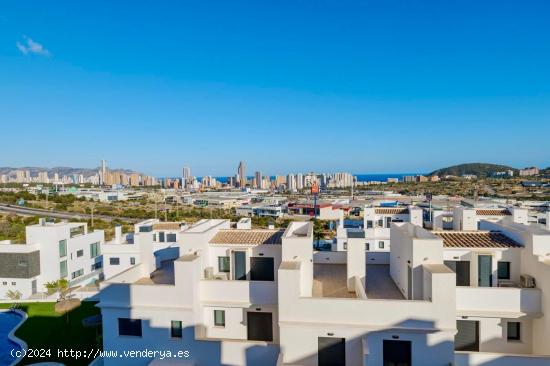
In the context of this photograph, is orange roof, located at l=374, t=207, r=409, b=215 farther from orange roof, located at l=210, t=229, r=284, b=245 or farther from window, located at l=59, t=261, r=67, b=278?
window, located at l=59, t=261, r=67, b=278

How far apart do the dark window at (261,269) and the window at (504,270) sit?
7258 millimetres

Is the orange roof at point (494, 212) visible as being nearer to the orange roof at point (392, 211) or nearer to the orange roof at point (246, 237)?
the orange roof at point (392, 211)

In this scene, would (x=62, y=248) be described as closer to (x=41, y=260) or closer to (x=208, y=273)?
(x=41, y=260)

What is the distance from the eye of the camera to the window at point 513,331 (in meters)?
8.73

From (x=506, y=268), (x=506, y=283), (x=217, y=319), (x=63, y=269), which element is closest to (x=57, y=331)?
(x=63, y=269)

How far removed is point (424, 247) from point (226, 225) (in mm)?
8051

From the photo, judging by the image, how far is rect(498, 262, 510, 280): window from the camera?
387 inches

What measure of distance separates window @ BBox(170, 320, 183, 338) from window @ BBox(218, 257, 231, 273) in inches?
98.0

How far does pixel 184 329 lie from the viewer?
9344 millimetres

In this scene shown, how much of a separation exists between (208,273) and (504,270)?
959 cm

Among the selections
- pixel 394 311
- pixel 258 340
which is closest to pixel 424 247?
pixel 394 311

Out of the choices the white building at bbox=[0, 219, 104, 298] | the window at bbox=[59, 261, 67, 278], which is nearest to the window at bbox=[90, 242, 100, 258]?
the white building at bbox=[0, 219, 104, 298]

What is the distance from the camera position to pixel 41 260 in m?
23.7

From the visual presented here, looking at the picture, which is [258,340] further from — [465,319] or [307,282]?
[465,319]
